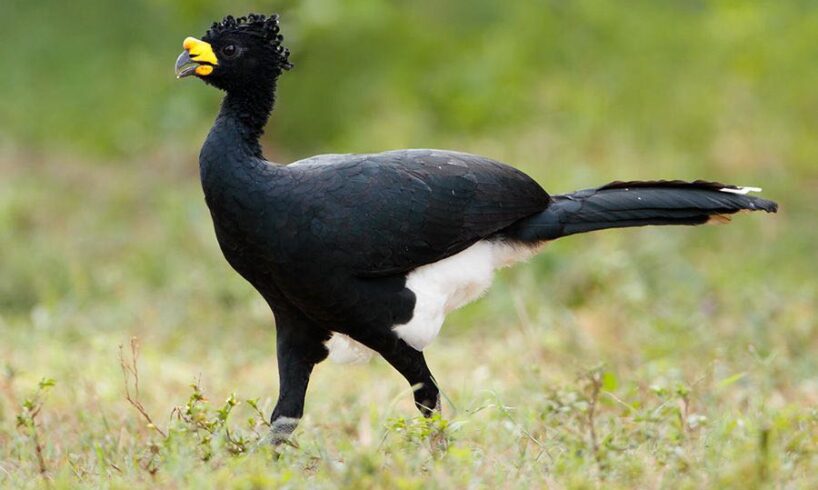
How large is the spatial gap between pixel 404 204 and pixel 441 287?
1.32ft

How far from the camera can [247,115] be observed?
15.5 ft

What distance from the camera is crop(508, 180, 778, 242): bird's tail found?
16.8 feet

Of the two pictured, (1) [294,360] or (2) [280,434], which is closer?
(2) [280,434]

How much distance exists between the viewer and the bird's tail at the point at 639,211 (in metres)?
5.12

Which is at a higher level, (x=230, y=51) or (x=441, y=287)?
(x=230, y=51)

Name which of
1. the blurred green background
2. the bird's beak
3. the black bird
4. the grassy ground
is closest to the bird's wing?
the black bird

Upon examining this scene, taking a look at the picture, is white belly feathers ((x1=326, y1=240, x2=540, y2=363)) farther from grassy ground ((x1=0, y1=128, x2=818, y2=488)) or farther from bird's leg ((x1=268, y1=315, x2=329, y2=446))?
grassy ground ((x1=0, y1=128, x2=818, y2=488))

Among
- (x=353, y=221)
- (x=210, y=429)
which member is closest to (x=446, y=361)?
(x=353, y=221)

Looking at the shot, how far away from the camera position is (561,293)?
8070mm

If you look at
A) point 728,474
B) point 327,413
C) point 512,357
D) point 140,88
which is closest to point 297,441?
point 327,413

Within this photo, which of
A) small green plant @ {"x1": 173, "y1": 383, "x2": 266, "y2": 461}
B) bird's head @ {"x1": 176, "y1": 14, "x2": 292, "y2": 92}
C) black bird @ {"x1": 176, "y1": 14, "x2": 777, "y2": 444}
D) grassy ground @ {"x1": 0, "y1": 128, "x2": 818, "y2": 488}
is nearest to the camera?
grassy ground @ {"x1": 0, "y1": 128, "x2": 818, "y2": 488}

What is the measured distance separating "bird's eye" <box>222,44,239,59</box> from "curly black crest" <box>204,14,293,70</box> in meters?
0.06

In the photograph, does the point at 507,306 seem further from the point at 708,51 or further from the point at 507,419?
the point at 708,51

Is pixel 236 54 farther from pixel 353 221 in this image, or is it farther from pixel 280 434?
pixel 280 434
